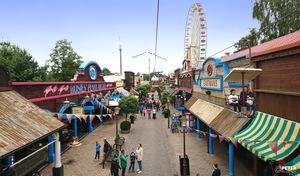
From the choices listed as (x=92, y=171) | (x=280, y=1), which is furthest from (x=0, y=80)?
(x=280, y=1)

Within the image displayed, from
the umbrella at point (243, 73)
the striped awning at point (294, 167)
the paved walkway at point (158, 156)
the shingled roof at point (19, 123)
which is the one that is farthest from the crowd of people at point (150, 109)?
the striped awning at point (294, 167)

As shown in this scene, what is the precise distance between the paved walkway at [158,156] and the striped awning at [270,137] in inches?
141

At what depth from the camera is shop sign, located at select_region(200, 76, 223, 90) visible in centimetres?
1471

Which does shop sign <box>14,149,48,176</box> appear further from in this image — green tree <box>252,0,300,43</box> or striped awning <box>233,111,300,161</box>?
green tree <box>252,0,300,43</box>

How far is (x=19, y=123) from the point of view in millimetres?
8805

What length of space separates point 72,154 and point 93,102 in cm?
747

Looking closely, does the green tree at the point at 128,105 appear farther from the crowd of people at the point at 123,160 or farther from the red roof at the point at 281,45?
the red roof at the point at 281,45

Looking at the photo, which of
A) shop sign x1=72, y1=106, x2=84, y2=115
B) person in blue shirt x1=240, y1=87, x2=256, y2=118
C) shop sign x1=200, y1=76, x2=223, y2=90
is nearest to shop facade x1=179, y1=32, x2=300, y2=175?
person in blue shirt x1=240, y1=87, x2=256, y2=118

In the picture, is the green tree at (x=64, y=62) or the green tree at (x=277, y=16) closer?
the green tree at (x=277, y=16)

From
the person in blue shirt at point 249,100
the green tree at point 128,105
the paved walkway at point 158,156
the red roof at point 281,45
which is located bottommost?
the paved walkway at point 158,156

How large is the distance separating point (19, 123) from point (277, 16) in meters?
27.4

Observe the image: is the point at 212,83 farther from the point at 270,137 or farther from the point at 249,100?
the point at 270,137

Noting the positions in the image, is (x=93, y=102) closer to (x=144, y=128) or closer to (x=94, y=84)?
(x=94, y=84)

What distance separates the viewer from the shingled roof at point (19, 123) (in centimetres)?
718
